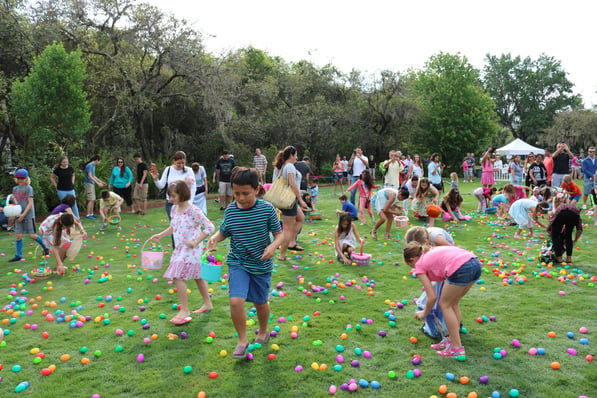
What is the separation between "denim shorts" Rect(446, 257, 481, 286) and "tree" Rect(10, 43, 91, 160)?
14028 mm

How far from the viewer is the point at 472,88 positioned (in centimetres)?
3906

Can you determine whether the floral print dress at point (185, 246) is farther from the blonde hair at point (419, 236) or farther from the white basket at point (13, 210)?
the white basket at point (13, 210)

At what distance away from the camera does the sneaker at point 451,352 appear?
4.17 metres

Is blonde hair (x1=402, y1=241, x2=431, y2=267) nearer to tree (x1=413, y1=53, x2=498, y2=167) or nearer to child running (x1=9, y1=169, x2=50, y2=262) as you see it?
child running (x1=9, y1=169, x2=50, y2=262)

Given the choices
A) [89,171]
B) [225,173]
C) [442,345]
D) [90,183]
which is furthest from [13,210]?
[442,345]

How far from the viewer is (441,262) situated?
4098mm

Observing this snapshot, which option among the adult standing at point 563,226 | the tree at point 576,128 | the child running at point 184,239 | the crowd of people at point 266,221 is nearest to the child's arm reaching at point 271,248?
the crowd of people at point 266,221

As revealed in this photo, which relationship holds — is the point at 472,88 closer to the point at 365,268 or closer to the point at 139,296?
the point at 365,268

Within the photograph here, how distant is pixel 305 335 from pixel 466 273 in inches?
72.6

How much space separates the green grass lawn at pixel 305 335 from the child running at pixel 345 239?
8.0 inches

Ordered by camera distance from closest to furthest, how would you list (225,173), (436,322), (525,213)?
1. (436,322)
2. (525,213)
3. (225,173)

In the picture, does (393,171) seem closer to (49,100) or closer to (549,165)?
(549,165)

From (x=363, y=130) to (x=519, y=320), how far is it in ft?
96.6

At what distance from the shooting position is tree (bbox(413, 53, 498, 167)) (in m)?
37.9
